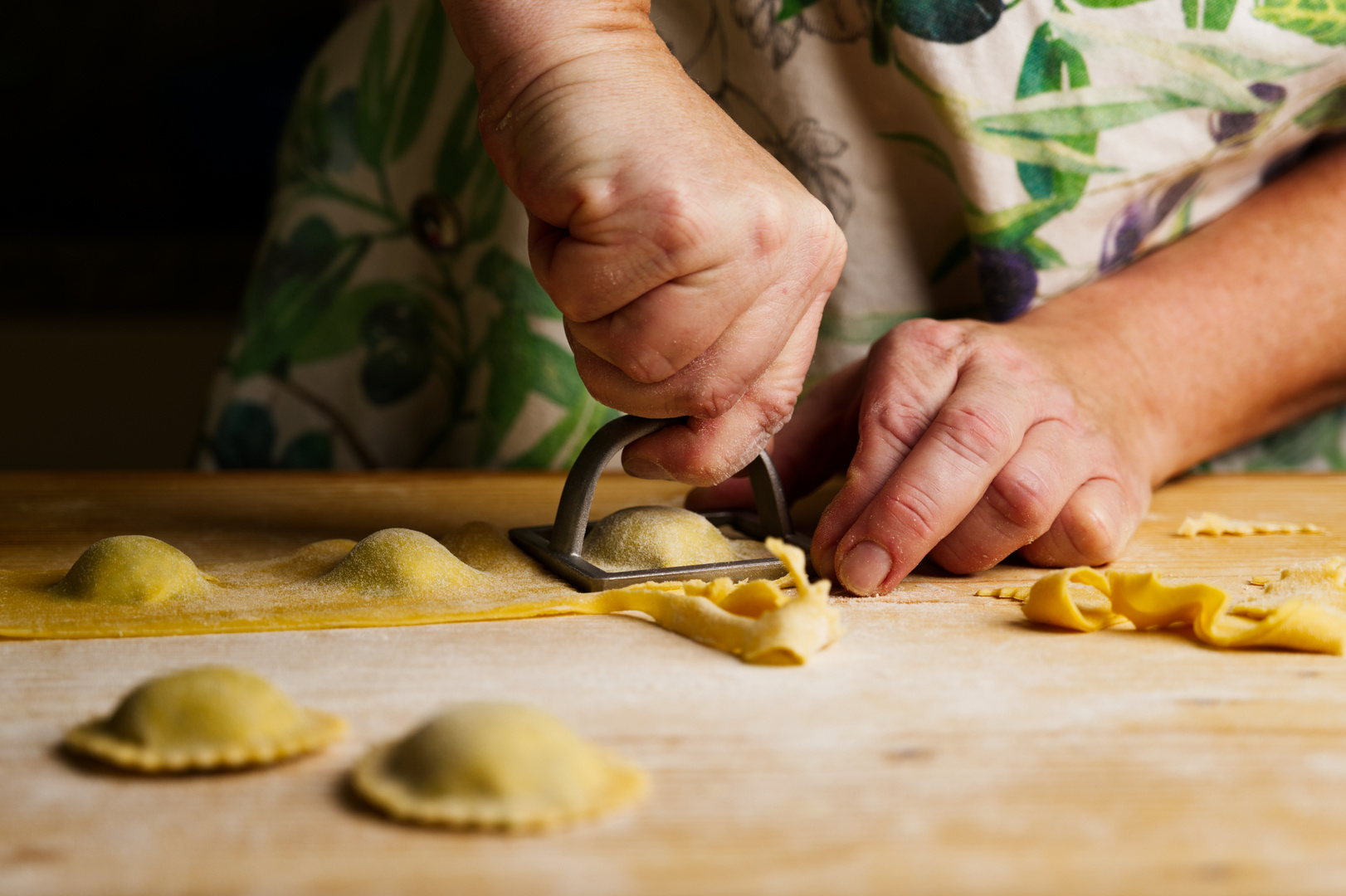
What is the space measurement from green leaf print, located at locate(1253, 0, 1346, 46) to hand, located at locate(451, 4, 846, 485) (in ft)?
2.02

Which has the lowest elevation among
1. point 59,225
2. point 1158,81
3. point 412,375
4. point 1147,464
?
point 59,225

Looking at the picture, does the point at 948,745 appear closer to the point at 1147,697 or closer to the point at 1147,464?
the point at 1147,697

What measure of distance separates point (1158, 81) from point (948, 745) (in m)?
0.85

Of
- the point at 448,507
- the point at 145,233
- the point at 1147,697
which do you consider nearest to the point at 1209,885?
the point at 1147,697

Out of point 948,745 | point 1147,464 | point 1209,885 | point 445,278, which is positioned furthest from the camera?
point 445,278

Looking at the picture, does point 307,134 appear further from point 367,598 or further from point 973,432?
point 973,432

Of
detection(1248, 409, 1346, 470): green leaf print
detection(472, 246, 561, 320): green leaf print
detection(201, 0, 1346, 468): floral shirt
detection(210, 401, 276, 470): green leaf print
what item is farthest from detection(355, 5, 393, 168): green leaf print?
detection(1248, 409, 1346, 470): green leaf print

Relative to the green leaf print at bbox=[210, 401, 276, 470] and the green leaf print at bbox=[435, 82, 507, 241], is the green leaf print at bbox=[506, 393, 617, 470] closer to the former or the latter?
the green leaf print at bbox=[435, 82, 507, 241]

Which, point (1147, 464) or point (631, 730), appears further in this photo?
point (1147, 464)

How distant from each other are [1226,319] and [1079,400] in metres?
0.31

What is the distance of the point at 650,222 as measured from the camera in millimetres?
723

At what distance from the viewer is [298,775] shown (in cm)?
53

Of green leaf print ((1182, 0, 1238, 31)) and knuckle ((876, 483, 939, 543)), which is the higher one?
green leaf print ((1182, 0, 1238, 31))

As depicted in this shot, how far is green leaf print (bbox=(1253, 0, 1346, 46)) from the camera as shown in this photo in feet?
3.67
